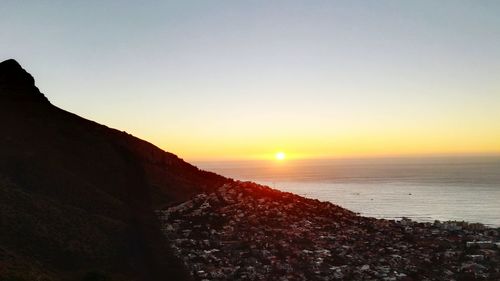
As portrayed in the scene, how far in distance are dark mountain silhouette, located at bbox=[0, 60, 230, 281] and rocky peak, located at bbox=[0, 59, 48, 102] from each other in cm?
11

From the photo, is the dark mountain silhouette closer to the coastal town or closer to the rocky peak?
the rocky peak

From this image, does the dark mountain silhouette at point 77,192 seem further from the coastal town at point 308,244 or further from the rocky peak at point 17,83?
the coastal town at point 308,244

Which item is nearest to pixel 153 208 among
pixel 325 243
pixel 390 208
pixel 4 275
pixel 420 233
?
pixel 325 243

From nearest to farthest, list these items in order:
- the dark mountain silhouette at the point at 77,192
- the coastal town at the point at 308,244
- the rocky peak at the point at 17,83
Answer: the dark mountain silhouette at the point at 77,192 → the coastal town at the point at 308,244 → the rocky peak at the point at 17,83

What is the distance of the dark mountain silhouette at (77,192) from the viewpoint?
2731cm

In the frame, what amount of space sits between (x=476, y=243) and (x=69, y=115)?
4298cm

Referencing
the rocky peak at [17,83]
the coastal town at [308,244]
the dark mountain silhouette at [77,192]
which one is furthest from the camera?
the rocky peak at [17,83]

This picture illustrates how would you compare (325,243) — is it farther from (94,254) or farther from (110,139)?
(110,139)

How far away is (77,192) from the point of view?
124 ft

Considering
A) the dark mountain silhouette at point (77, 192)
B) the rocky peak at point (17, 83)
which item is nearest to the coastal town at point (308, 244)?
the dark mountain silhouette at point (77, 192)

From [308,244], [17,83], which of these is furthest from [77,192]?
[17,83]

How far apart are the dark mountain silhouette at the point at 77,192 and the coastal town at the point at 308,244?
2.49 meters

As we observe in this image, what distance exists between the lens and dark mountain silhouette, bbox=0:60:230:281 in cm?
2731

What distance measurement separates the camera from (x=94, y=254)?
2856 centimetres
